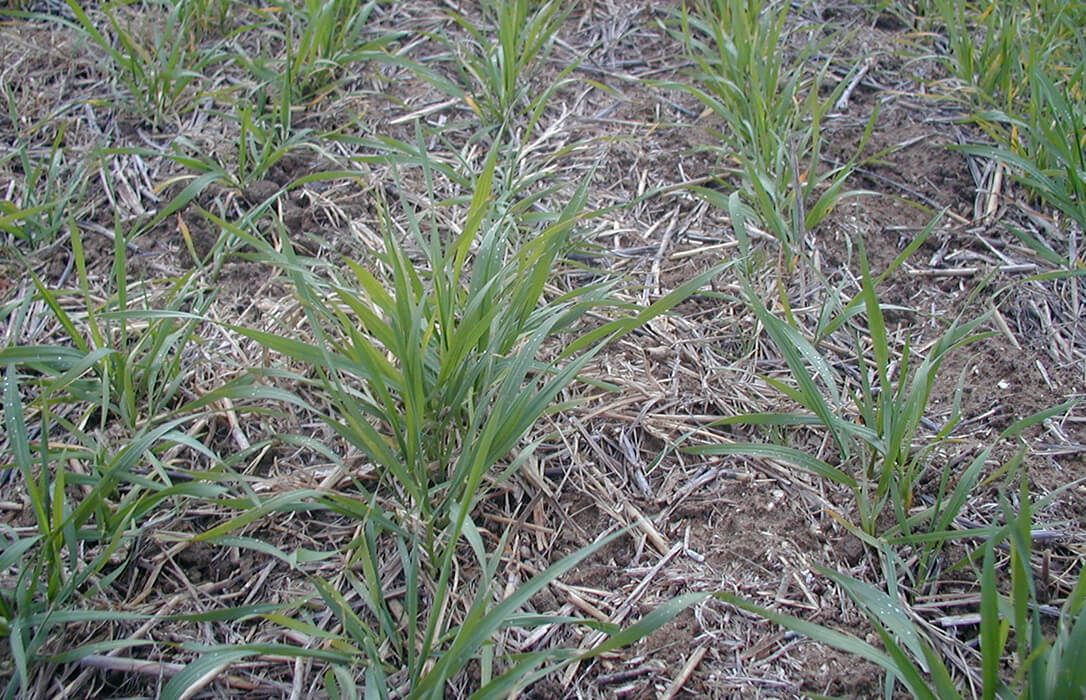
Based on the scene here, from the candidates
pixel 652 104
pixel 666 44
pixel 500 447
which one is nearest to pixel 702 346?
pixel 500 447

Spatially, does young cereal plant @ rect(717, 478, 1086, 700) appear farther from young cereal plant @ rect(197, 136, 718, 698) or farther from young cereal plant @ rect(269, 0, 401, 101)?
young cereal plant @ rect(269, 0, 401, 101)

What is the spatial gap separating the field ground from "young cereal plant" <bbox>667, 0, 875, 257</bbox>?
3 cm

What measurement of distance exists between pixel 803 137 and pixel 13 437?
5.24 ft

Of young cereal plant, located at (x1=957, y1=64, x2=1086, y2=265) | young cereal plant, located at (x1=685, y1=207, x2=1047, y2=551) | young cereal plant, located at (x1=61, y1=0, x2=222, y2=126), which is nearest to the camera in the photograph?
young cereal plant, located at (x1=685, y1=207, x2=1047, y2=551)

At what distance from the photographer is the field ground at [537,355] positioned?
1184 mm

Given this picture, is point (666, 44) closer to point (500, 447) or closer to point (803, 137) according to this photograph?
point (803, 137)

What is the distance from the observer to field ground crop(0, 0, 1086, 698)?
1184 mm

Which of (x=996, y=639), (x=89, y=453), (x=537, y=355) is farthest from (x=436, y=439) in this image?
(x=996, y=639)

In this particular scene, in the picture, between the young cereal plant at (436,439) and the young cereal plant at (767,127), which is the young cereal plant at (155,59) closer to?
the young cereal plant at (436,439)

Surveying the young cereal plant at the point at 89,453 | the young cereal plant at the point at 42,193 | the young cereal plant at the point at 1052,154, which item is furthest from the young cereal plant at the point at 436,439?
the young cereal plant at the point at 1052,154

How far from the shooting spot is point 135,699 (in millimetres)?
1103

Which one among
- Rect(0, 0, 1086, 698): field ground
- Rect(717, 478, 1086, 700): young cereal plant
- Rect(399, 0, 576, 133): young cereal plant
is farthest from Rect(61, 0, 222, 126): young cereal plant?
Rect(717, 478, 1086, 700): young cereal plant

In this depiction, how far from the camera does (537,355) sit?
152cm

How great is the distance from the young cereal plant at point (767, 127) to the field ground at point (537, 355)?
0.11ft
